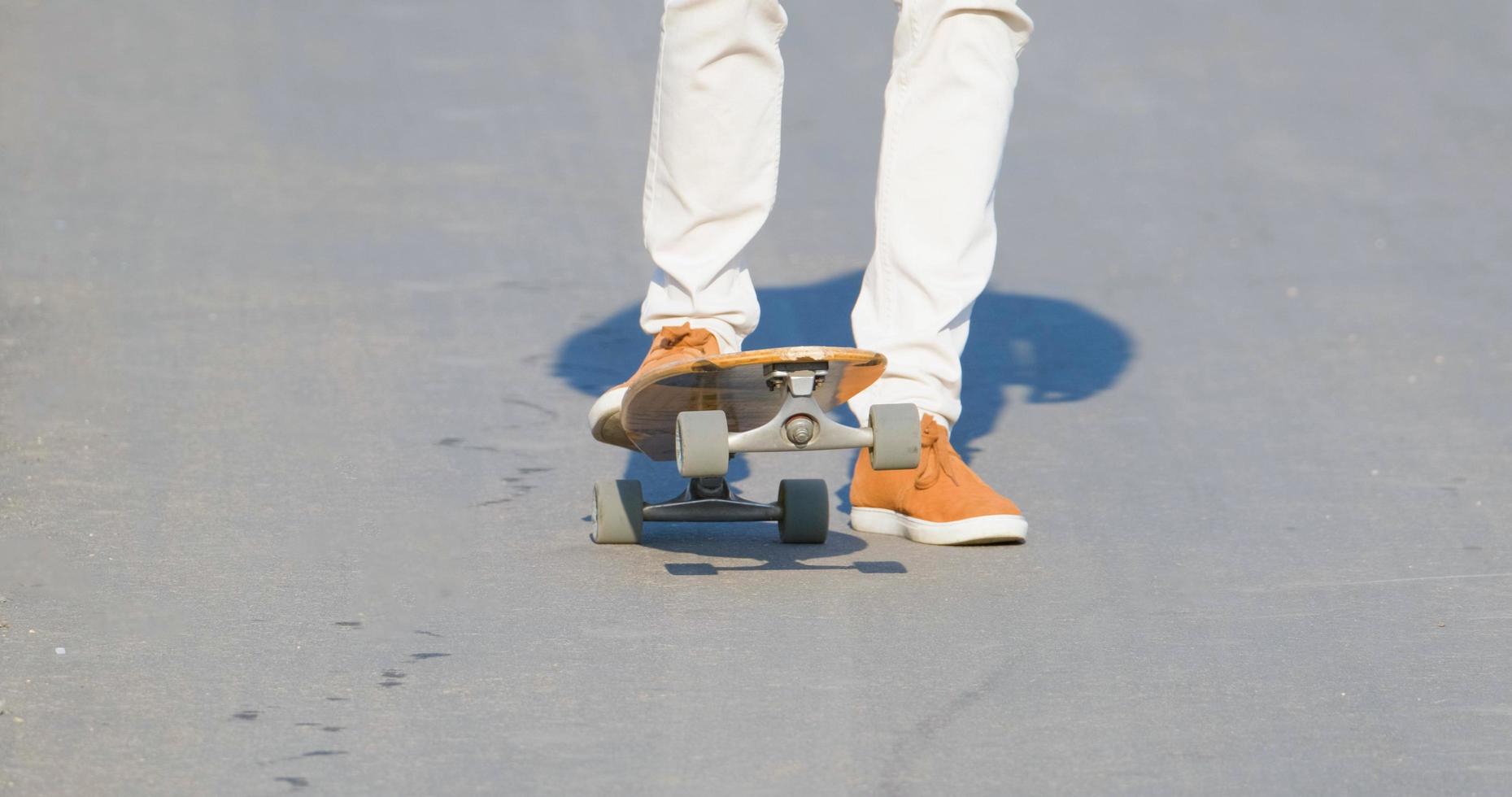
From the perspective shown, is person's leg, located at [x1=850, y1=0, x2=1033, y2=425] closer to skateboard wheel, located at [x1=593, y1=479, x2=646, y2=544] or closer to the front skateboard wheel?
the front skateboard wheel

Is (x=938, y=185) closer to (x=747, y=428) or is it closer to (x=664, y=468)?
(x=747, y=428)

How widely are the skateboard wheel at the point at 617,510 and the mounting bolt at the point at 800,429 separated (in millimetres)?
283

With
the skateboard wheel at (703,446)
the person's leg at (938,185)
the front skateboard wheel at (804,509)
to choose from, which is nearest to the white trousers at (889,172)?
the person's leg at (938,185)

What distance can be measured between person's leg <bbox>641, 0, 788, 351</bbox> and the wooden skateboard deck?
0.25m

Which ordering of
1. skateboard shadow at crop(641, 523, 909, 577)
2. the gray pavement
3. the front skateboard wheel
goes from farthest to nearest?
1. the front skateboard wheel
2. skateboard shadow at crop(641, 523, 909, 577)
3. the gray pavement

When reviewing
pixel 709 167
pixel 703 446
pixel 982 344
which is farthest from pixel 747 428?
pixel 982 344

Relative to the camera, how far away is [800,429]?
2328mm

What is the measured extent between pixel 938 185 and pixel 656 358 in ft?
1.56

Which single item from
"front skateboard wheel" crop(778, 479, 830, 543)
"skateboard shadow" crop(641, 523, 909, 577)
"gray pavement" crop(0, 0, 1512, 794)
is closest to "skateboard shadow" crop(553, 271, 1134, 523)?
"gray pavement" crop(0, 0, 1512, 794)

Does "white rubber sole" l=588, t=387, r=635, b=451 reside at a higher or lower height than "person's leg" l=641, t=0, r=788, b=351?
lower

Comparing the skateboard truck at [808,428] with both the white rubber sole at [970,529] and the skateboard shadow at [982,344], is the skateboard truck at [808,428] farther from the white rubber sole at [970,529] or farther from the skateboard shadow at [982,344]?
the skateboard shadow at [982,344]

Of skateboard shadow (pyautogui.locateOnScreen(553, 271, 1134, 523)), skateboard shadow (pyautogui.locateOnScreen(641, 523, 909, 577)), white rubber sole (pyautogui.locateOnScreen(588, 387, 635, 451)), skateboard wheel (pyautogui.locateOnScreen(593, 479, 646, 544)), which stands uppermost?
white rubber sole (pyautogui.locateOnScreen(588, 387, 635, 451))

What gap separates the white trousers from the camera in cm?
265

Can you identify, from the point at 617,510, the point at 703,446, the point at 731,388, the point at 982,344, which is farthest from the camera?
the point at 982,344
